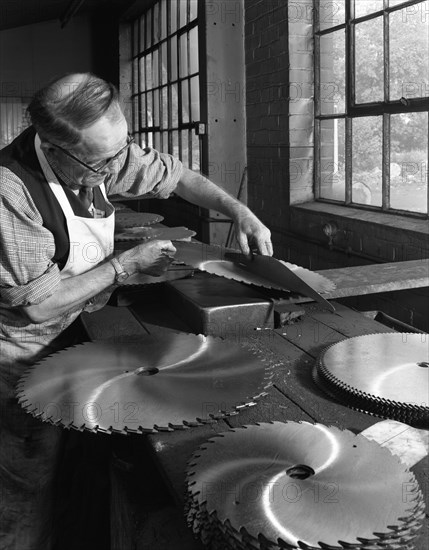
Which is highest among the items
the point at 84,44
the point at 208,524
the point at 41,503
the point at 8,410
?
the point at 84,44

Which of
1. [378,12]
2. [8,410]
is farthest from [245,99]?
[8,410]

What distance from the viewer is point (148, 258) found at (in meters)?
1.88

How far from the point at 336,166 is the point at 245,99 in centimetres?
126

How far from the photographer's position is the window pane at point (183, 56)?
6.39 m

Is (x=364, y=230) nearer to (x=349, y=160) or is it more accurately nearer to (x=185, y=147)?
(x=349, y=160)

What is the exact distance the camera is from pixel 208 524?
3.12 feet

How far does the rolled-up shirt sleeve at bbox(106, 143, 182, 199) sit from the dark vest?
0.39 meters

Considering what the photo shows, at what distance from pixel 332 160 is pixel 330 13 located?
95 centimetres

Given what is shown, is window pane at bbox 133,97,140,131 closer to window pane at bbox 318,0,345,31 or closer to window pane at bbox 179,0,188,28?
window pane at bbox 179,0,188,28

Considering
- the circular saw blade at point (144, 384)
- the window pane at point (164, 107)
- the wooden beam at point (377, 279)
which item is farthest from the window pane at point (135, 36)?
the circular saw blade at point (144, 384)

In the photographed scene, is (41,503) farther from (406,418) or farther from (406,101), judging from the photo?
(406,101)

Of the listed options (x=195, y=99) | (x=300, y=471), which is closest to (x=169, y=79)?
(x=195, y=99)

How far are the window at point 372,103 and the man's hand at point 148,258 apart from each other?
81.9 inches

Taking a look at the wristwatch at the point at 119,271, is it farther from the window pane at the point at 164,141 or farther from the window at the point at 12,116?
Result: the window at the point at 12,116
